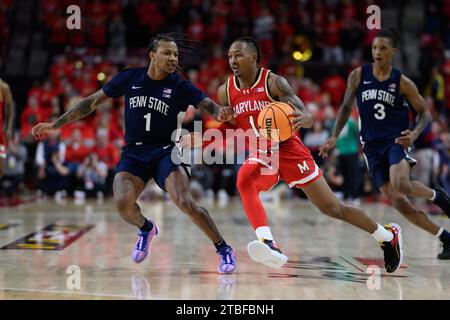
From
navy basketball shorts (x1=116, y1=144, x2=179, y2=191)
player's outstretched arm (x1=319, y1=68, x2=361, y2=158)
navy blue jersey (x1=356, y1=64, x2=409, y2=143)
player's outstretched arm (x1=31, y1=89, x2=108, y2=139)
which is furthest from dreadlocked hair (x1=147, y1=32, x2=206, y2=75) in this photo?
navy blue jersey (x1=356, y1=64, x2=409, y2=143)

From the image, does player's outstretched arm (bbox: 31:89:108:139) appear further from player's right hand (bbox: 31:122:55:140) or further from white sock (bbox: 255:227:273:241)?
white sock (bbox: 255:227:273:241)

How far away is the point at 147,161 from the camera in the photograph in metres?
5.70

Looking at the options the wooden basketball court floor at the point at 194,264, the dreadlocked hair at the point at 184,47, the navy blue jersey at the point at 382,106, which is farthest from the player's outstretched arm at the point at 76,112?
the navy blue jersey at the point at 382,106

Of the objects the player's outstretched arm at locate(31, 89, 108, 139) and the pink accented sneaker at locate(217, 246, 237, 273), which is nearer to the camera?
the pink accented sneaker at locate(217, 246, 237, 273)

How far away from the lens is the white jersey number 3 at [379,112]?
21.0 feet

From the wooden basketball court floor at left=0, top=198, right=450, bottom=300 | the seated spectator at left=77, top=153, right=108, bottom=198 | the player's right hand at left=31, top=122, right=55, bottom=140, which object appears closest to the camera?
the wooden basketball court floor at left=0, top=198, right=450, bottom=300

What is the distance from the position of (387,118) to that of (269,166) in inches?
60.5

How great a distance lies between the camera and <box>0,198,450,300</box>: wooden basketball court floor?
4.55 m

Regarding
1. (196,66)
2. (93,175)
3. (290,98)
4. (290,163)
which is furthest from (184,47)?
(196,66)

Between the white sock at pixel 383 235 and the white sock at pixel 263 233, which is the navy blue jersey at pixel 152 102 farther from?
the white sock at pixel 383 235

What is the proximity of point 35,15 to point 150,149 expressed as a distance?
1357 centimetres

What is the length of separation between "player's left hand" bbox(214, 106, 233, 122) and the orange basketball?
0.91 feet

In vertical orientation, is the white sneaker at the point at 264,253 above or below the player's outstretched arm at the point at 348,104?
below
